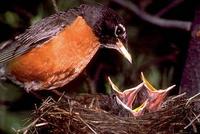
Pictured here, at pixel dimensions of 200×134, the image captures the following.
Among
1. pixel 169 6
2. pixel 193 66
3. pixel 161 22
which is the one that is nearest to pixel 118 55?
pixel 169 6

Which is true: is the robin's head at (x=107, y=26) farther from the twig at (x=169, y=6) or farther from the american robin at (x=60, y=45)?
the twig at (x=169, y=6)

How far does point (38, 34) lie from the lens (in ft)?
17.9

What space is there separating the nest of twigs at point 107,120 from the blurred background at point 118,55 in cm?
80

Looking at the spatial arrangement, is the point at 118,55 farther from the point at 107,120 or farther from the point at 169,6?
the point at 107,120

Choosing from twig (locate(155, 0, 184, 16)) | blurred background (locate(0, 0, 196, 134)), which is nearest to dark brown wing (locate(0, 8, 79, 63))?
blurred background (locate(0, 0, 196, 134))

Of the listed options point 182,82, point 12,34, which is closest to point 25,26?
point 12,34

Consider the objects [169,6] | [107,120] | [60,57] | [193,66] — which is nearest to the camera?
[107,120]

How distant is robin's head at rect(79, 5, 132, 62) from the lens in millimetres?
5445

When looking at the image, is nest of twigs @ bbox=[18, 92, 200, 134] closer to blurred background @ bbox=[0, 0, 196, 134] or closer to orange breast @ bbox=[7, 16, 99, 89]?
orange breast @ bbox=[7, 16, 99, 89]

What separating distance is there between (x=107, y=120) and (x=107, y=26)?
862mm

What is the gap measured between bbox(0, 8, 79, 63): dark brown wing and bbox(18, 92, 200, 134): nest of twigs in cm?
57

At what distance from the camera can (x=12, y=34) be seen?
6273 millimetres

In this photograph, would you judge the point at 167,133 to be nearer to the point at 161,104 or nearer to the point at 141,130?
the point at 141,130

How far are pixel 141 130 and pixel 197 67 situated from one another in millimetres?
858
